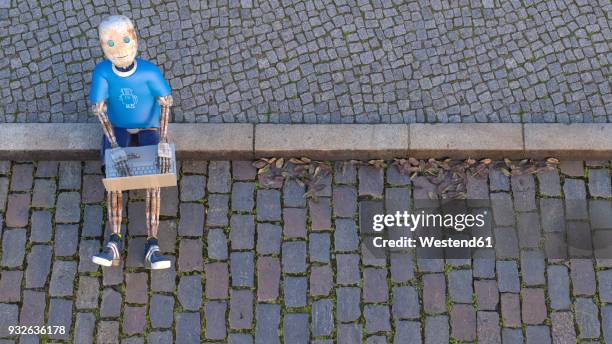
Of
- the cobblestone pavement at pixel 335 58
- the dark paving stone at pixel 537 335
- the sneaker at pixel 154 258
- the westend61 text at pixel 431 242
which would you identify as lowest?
the dark paving stone at pixel 537 335

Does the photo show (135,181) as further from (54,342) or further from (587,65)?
(587,65)

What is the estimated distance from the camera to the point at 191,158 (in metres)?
6.61

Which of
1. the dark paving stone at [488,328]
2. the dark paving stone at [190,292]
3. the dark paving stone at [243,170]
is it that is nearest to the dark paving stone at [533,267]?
the dark paving stone at [488,328]

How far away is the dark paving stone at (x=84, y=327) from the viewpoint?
232 inches

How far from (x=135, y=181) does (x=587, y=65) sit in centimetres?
470

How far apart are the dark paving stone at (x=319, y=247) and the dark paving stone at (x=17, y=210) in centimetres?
264

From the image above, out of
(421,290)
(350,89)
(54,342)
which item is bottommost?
(54,342)

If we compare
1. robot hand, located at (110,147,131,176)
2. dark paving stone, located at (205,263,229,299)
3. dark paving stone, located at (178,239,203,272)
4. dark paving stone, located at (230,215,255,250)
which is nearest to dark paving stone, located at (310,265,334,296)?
dark paving stone, located at (230,215,255,250)

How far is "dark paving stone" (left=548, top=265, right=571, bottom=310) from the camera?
608 centimetres

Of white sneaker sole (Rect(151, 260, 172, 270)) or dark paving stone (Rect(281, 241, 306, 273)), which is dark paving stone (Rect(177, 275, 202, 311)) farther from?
dark paving stone (Rect(281, 241, 306, 273))

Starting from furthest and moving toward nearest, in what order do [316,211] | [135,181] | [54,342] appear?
[316,211]
[54,342]
[135,181]

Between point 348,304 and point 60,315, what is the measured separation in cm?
253

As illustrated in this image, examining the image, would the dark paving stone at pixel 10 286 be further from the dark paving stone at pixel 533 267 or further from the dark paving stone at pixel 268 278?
the dark paving stone at pixel 533 267

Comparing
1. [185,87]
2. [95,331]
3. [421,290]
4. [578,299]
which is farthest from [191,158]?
[578,299]
